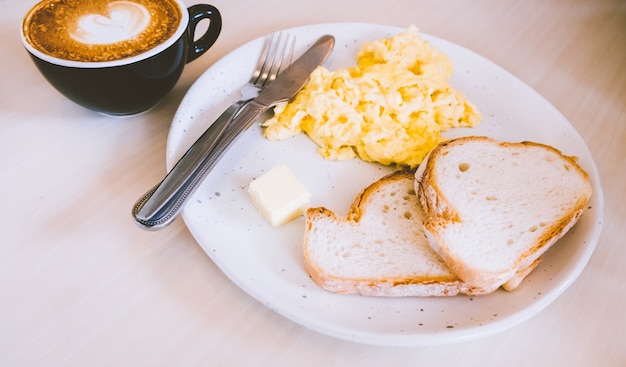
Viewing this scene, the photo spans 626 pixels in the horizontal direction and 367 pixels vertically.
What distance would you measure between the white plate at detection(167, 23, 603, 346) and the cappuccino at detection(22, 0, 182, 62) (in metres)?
0.17

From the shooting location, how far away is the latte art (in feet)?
3.44

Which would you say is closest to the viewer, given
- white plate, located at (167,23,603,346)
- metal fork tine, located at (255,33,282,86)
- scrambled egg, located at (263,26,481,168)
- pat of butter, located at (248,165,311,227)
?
white plate, located at (167,23,603,346)

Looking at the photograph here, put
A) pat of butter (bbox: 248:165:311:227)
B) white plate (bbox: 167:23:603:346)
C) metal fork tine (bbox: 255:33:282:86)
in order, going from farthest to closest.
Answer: metal fork tine (bbox: 255:33:282:86) < pat of butter (bbox: 248:165:311:227) < white plate (bbox: 167:23:603:346)

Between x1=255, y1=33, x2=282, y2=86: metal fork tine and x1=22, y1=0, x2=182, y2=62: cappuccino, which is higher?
x1=22, y1=0, x2=182, y2=62: cappuccino

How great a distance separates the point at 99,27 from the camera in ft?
3.51

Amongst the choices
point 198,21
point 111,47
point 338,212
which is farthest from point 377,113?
point 111,47

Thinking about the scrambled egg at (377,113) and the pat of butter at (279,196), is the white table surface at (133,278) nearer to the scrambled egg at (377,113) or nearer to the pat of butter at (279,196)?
the pat of butter at (279,196)

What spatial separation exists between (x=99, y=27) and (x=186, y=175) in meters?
0.39

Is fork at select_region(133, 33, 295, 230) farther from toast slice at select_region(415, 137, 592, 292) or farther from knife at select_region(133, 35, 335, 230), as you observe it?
toast slice at select_region(415, 137, 592, 292)

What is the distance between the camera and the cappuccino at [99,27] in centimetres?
102

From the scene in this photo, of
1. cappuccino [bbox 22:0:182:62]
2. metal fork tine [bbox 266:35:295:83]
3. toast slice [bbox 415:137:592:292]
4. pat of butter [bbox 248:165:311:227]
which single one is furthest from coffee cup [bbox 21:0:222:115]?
toast slice [bbox 415:137:592:292]

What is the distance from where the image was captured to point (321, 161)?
1165 mm

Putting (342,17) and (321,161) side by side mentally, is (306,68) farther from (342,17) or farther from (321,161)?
(342,17)

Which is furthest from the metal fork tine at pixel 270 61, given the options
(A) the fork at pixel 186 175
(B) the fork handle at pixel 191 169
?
(B) the fork handle at pixel 191 169
